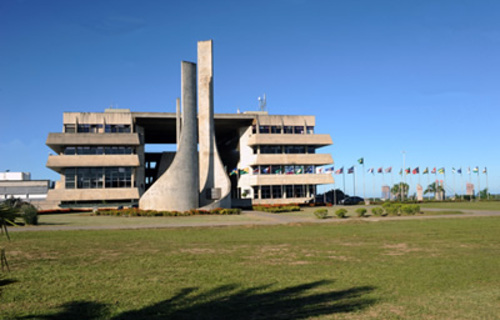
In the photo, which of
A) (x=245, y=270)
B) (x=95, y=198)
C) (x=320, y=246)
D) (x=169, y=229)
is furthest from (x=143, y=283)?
(x=95, y=198)

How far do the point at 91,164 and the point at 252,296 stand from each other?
50330 mm

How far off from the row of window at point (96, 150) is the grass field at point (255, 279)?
129ft

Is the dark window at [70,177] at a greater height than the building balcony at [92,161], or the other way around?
the building balcony at [92,161]

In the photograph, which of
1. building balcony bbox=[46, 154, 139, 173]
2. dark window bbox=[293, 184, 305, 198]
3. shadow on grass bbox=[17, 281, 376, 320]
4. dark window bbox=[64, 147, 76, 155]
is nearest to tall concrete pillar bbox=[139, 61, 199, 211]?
building balcony bbox=[46, 154, 139, 173]

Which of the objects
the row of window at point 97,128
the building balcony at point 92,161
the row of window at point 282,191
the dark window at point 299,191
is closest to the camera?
the building balcony at point 92,161

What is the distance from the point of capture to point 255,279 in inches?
408

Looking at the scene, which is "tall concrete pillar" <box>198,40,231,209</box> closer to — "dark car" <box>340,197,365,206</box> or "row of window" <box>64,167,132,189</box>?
"row of window" <box>64,167,132,189</box>

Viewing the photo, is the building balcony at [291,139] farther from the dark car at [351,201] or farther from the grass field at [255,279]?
the grass field at [255,279]

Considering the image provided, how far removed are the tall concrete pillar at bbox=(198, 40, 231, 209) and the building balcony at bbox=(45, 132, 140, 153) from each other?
1489cm

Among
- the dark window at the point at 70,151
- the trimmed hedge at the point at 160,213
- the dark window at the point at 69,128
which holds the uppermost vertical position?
the dark window at the point at 69,128

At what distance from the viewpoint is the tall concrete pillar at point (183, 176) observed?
40000mm

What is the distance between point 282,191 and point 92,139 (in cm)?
2803

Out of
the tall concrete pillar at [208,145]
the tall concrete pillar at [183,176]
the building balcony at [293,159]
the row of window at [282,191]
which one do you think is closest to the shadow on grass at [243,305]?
the tall concrete pillar at [183,176]

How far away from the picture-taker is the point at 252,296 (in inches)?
344
